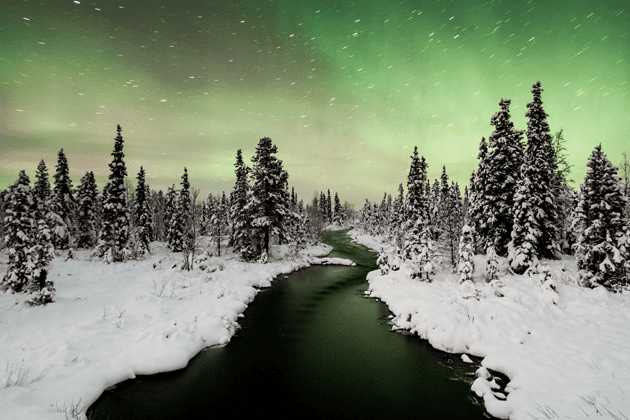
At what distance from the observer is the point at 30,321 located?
40.5 feet

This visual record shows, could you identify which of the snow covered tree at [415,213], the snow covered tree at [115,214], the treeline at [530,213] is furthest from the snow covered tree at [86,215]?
the snow covered tree at [415,213]

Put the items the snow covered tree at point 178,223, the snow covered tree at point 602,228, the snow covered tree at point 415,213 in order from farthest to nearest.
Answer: the snow covered tree at point 178,223 → the snow covered tree at point 415,213 → the snow covered tree at point 602,228

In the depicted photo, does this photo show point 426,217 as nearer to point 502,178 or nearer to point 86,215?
point 502,178

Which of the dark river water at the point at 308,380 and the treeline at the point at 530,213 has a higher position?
the treeline at the point at 530,213

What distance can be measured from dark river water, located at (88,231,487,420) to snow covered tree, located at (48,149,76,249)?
32.8 meters

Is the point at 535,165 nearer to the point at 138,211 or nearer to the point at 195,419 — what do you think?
the point at 195,419

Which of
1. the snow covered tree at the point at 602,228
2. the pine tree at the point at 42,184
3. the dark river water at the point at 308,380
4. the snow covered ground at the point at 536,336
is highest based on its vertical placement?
the pine tree at the point at 42,184

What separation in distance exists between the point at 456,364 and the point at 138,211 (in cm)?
4017

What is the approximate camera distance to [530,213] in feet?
64.0

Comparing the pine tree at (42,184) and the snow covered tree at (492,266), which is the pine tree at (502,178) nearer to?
the snow covered tree at (492,266)

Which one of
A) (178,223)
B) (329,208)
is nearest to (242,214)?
(178,223)

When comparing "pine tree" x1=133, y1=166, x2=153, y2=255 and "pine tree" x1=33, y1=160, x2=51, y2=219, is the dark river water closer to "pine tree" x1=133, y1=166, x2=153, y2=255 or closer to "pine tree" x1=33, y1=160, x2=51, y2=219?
"pine tree" x1=133, y1=166, x2=153, y2=255

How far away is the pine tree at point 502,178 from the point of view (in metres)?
22.8

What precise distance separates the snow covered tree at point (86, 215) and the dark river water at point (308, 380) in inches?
1445
